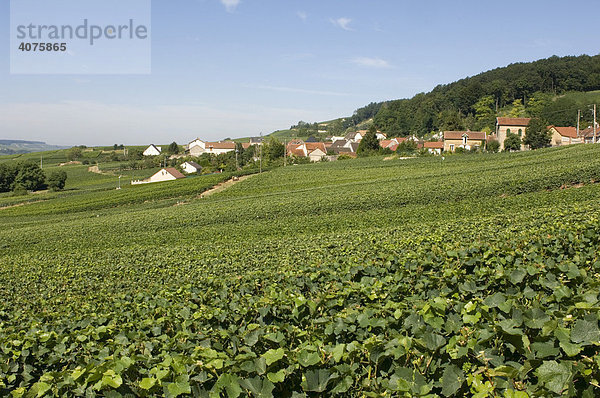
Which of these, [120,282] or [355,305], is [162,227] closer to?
[120,282]

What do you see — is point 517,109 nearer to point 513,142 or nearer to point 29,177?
point 513,142

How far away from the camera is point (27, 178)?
89.6m

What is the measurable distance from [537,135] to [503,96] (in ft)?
246

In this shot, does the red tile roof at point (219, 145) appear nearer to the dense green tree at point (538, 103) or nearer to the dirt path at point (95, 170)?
the dirt path at point (95, 170)

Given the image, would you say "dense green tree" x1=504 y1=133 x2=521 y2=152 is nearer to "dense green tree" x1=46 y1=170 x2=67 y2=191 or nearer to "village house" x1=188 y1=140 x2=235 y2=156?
"dense green tree" x1=46 y1=170 x2=67 y2=191

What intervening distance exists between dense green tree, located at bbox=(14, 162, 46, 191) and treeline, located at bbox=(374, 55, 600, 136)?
356 ft

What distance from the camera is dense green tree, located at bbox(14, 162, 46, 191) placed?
88500mm

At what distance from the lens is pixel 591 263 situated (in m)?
7.32

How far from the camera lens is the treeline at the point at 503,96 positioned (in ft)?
458

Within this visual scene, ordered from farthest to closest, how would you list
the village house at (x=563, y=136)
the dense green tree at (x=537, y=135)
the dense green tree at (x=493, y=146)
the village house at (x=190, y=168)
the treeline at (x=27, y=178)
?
the village house at (x=190, y=168)
the treeline at (x=27, y=178)
the village house at (x=563, y=136)
the dense green tree at (x=493, y=146)
the dense green tree at (x=537, y=135)

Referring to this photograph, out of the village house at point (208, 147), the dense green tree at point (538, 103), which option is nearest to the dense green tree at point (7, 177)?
the village house at point (208, 147)

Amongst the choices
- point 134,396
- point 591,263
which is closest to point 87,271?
point 134,396

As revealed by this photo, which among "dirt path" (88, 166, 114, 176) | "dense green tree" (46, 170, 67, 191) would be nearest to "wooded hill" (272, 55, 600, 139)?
"dirt path" (88, 166, 114, 176)

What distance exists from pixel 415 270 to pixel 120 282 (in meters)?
10.6
